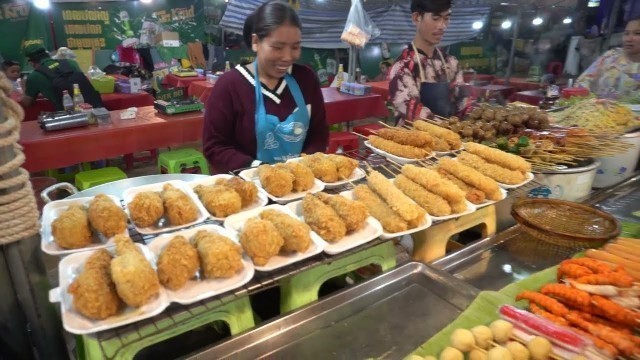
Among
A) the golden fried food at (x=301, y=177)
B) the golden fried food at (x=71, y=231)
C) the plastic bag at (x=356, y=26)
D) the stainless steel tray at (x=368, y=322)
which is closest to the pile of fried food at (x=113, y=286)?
the golden fried food at (x=71, y=231)

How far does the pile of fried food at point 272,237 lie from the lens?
5.94 ft

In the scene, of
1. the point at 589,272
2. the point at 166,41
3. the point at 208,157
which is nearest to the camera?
the point at 589,272

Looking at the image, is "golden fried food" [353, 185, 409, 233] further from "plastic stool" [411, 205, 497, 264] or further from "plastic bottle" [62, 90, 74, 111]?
"plastic bottle" [62, 90, 74, 111]

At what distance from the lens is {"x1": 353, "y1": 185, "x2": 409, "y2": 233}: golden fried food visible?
2170 mm

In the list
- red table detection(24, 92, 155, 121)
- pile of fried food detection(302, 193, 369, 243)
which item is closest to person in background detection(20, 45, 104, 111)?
red table detection(24, 92, 155, 121)

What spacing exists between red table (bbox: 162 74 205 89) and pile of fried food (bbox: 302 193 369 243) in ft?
28.0

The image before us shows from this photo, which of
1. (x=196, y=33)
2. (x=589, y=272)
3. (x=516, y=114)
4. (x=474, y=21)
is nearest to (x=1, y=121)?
(x=589, y=272)

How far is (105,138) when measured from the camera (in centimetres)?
591

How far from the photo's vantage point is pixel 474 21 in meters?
15.2

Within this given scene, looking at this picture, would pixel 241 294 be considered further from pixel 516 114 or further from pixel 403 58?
pixel 403 58

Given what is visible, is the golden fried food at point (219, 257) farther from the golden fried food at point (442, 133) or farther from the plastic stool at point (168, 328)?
the golden fried food at point (442, 133)

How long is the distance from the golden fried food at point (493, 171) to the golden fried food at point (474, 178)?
0.11m

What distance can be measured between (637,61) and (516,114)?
3.56m

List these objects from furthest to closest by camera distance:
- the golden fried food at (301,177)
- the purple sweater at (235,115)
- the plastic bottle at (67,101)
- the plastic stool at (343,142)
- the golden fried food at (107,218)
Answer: the plastic stool at (343,142) → the plastic bottle at (67,101) → the purple sweater at (235,115) → the golden fried food at (301,177) → the golden fried food at (107,218)
